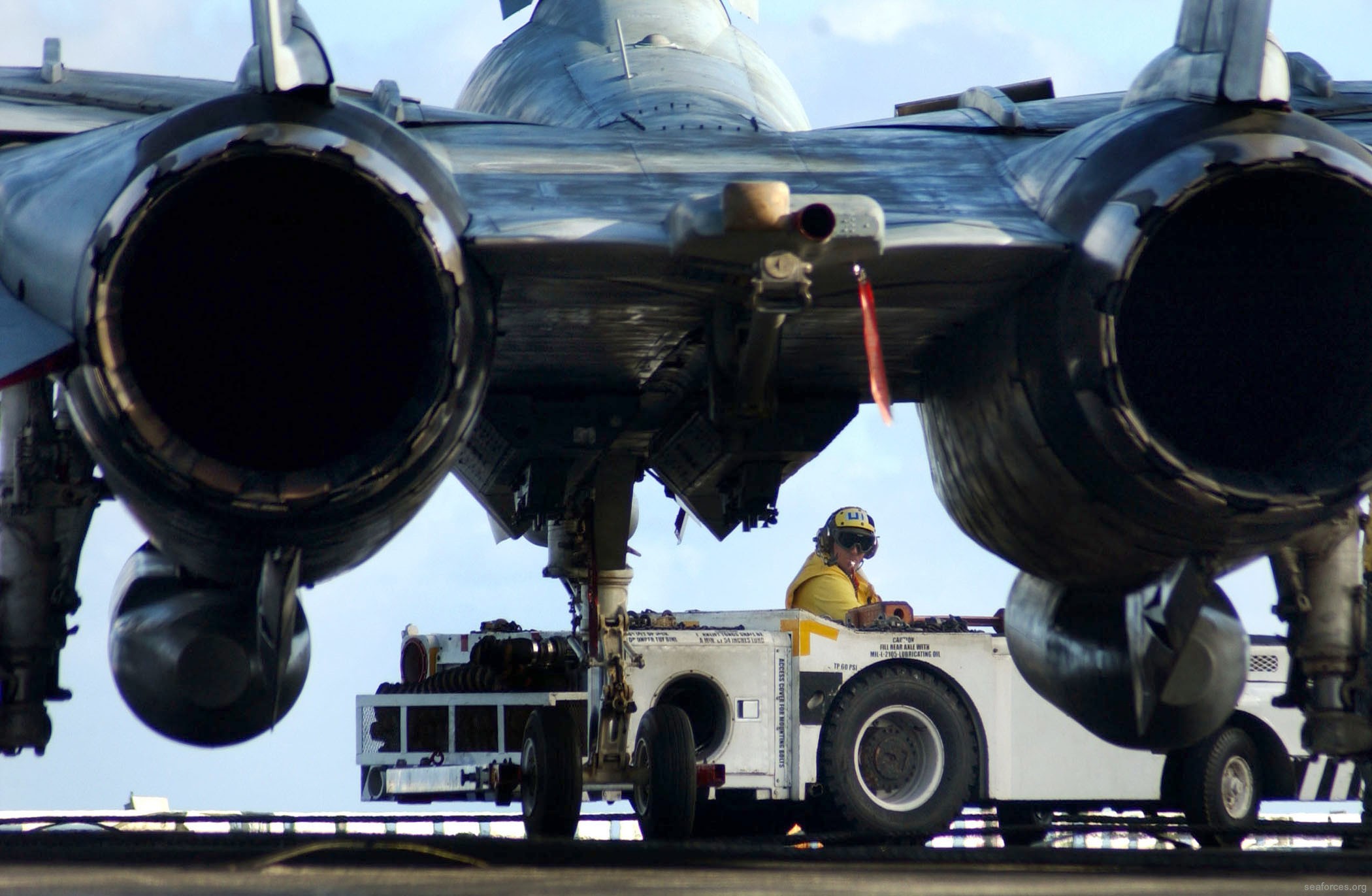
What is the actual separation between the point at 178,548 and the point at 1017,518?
2.38m

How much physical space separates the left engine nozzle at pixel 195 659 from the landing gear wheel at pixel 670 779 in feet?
7.65

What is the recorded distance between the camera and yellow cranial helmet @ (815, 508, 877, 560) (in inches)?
471

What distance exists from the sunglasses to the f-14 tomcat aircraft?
6.13m

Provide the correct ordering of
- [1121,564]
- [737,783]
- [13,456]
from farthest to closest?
[737,783], [13,456], [1121,564]

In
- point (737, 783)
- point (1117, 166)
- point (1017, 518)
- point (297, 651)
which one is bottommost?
point (737, 783)

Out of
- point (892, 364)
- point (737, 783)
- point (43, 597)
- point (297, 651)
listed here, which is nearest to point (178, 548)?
point (297, 651)

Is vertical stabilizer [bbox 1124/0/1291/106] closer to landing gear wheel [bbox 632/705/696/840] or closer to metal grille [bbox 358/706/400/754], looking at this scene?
landing gear wheel [bbox 632/705/696/840]

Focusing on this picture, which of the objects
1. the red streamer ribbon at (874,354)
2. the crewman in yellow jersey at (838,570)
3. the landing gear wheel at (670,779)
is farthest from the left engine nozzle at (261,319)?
the crewman in yellow jersey at (838,570)

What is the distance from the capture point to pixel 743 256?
4.24 m

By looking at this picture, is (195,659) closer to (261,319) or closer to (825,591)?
(261,319)

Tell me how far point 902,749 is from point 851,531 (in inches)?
62.1

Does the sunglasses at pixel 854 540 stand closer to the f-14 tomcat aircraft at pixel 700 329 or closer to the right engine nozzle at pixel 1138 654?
the right engine nozzle at pixel 1138 654

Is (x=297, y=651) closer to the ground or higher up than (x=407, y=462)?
closer to the ground

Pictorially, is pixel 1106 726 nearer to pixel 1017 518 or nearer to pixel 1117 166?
pixel 1017 518
